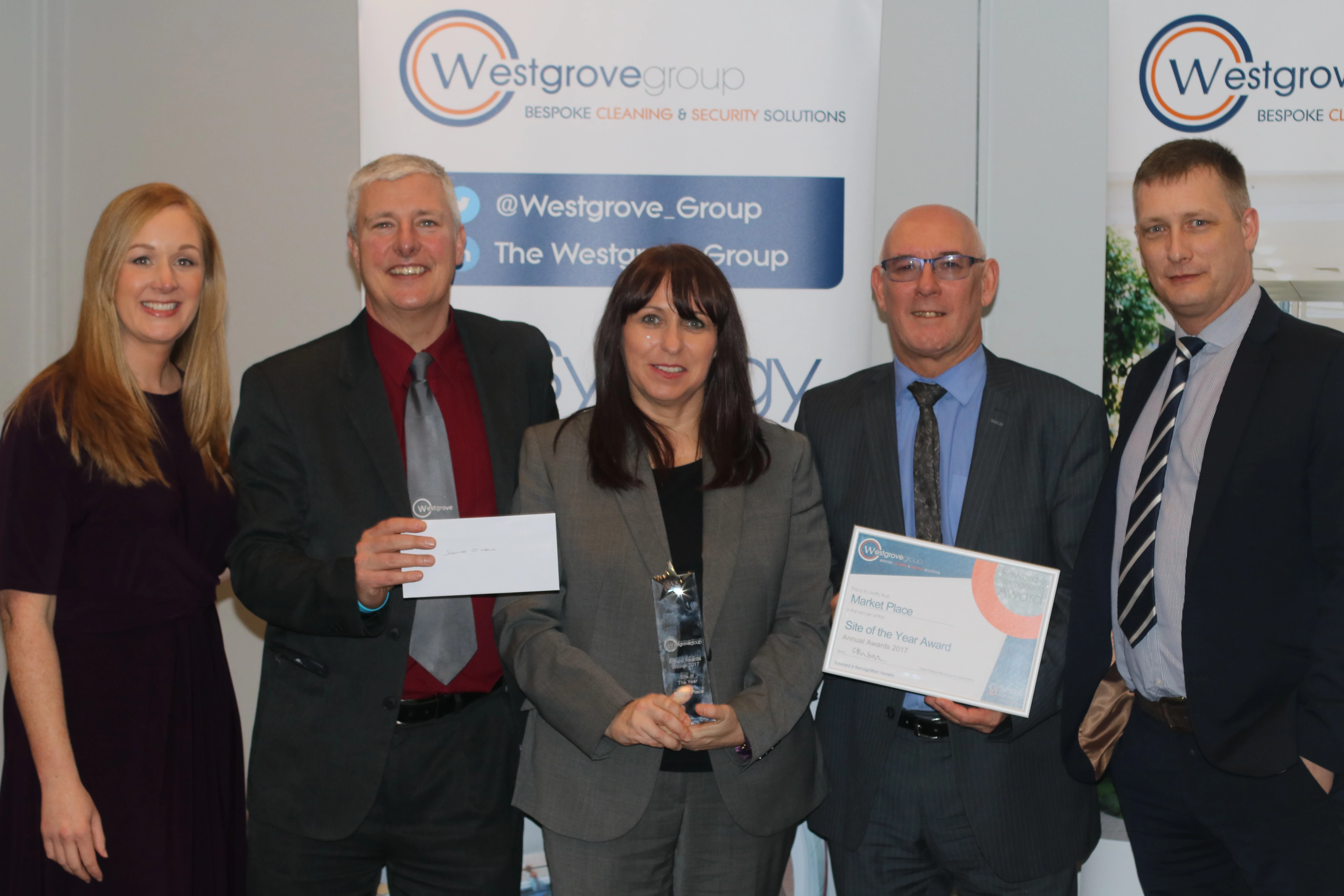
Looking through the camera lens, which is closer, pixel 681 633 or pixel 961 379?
pixel 681 633

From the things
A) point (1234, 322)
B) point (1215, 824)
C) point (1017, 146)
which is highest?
point (1017, 146)

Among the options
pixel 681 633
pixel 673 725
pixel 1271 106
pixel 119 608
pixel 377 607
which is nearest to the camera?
pixel 673 725

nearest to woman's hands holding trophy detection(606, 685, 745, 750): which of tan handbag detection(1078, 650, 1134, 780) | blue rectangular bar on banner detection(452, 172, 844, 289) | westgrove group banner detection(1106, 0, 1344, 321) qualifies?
tan handbag detection(1078, 650, 1134, 780)

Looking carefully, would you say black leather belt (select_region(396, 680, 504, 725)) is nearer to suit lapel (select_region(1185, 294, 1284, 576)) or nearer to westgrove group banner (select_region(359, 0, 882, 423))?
westgrove group banner (select_region(359, 0, 882, 423))

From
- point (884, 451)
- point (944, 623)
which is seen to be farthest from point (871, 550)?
point (884, 451)

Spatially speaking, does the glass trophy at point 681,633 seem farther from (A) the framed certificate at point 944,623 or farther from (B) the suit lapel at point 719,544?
(A) the framed certificate at point 944,623

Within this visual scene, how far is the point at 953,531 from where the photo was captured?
2676 millimetres

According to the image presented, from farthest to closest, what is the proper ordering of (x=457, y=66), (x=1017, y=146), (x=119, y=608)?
(x=1017, y=146) → (x=457, y=66) → (x=119, y=608)

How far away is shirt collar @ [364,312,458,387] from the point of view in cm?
271

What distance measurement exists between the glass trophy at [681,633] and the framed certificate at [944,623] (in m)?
0.36

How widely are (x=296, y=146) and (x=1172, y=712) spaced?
3.84 m

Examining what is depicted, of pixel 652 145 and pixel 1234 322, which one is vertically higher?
pixel 652 145

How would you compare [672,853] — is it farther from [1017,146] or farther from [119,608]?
[1017,146]

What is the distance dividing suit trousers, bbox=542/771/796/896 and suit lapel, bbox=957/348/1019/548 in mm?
946
